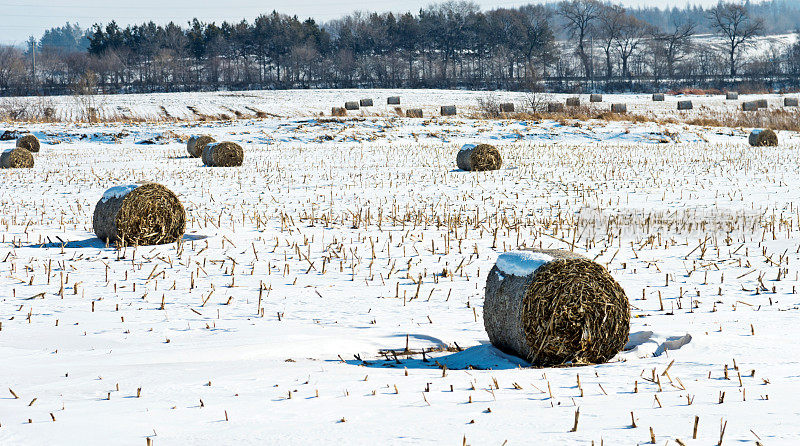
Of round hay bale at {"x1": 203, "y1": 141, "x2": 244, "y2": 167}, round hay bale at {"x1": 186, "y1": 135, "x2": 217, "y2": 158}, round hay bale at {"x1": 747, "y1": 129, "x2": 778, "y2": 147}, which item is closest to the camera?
round hay bale at {"x1": 203, "y1": 141, "x2": 244, "y2": 167}

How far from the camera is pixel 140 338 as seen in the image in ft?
22.0

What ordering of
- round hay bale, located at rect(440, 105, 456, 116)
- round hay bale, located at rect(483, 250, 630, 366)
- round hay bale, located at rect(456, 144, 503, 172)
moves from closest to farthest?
1. round hay bale, located at rect(483, 250, 630, 366)
2. round hay bale, located at rect(456, 144, 503, 172)
3. round hay bale, located at rect(440, 105, 456, 116)

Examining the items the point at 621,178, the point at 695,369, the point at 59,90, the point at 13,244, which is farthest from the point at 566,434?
the point at 59,90

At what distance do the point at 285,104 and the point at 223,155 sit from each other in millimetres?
40307

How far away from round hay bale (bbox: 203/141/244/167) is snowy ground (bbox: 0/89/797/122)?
1152 inches

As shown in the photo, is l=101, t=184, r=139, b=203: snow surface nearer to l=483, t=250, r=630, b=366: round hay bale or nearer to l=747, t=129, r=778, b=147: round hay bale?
l=483, t=250, r=630, b=366: round hay bale

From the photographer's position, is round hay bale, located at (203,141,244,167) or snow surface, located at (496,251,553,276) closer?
snow surface, located at (496,251,553,276)

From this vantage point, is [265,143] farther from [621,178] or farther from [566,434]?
[566,434]

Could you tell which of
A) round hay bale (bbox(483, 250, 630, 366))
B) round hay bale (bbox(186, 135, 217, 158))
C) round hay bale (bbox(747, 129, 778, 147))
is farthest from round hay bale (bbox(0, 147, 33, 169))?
round hay bale (bbox(747, 129, 778, 147))

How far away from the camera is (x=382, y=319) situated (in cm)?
745

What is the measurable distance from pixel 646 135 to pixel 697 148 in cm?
589

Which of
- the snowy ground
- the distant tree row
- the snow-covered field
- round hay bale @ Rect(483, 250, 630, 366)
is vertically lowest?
the snow-covered field

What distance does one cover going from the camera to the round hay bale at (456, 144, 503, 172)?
22.4 meters

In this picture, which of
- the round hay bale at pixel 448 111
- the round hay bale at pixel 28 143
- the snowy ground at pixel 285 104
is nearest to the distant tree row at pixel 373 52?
the snowy ground at pixel 285 104
